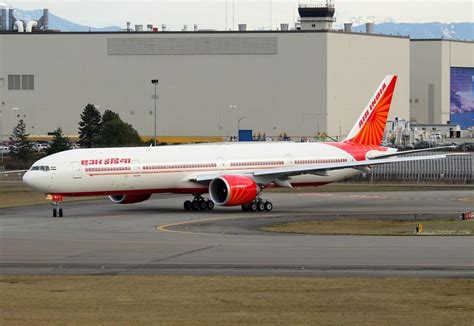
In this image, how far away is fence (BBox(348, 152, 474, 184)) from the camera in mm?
83875

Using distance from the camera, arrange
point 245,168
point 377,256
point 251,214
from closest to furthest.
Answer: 1. point 377,256
2. point 251,214
3. point 245,168

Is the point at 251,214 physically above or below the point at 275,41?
below

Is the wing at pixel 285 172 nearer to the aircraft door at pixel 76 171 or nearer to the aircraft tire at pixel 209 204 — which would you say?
the aircraft tire at pixel 209 204

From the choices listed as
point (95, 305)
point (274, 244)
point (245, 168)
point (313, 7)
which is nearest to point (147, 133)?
point (313, 7)

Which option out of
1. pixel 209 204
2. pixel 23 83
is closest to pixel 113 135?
pixel 23 83

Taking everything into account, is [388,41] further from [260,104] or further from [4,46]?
[4,46]

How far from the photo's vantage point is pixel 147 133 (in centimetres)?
15975

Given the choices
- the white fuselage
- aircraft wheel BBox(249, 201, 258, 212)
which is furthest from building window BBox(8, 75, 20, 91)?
aircraft wheel BBox(249, 201, 258, 212)

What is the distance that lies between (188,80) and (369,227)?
11137 centimetres

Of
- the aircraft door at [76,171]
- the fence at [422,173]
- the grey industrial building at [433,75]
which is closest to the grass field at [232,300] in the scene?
the aircraft door at [76,171]

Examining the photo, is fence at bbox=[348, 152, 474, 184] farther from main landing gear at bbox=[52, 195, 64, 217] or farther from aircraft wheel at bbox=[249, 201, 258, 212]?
main landing gear at bbox=[52, 195, 64, 217]

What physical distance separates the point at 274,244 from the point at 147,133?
395 ft

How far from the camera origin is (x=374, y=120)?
228 feet

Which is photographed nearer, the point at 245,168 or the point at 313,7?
the point at 245,168
